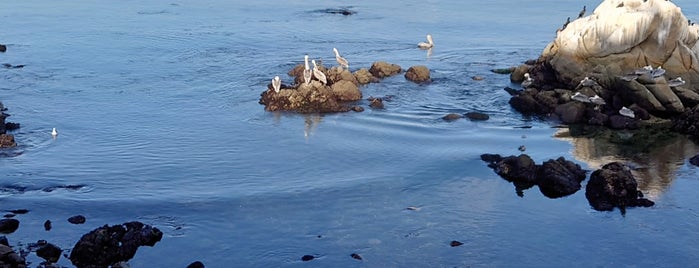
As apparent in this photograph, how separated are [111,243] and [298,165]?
10021 millimetres

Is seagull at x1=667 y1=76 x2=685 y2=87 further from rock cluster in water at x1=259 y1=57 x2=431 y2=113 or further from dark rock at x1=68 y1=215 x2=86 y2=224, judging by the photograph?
dark rock at x1=68 y1=215 x2=86 y2=224

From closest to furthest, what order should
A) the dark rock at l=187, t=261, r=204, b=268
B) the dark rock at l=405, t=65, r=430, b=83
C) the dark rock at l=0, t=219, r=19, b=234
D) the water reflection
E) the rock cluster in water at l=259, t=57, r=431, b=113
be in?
the dark rock at l=187, t=261, r=204, b=268 → the dark rock at l=0, t=219, r=19, b=234 → the water reflection → the rock cluster in water at l=259, t=57, r=431, b=113 → the dark rock at l=405, t=65, r=430, b=83

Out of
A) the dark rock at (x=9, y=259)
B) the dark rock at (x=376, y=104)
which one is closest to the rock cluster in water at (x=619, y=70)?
the dark rock at (x=376, y=104)

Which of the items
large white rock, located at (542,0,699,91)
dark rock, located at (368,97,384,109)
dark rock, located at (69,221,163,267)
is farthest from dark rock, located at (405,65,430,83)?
dark rock, located at (69,221,163,267)

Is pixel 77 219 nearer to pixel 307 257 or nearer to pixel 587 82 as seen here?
pixel 307 257

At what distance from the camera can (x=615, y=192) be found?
28297 mm

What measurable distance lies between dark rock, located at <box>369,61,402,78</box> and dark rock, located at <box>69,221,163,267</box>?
22.8 m

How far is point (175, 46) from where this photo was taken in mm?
58406

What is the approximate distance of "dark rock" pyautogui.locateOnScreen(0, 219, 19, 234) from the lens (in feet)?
83.6

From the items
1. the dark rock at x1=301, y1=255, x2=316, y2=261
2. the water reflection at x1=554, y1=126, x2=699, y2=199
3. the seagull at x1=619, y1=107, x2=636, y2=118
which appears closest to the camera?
the dark rock at x1=301, y1=255, x2=316, y2=261

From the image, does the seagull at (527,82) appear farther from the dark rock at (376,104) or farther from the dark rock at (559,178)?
the dark rock at (559,178)

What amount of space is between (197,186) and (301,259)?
284 inches

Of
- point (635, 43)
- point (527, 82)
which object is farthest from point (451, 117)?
point (635, 43)

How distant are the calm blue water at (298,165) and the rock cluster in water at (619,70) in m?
2.02
